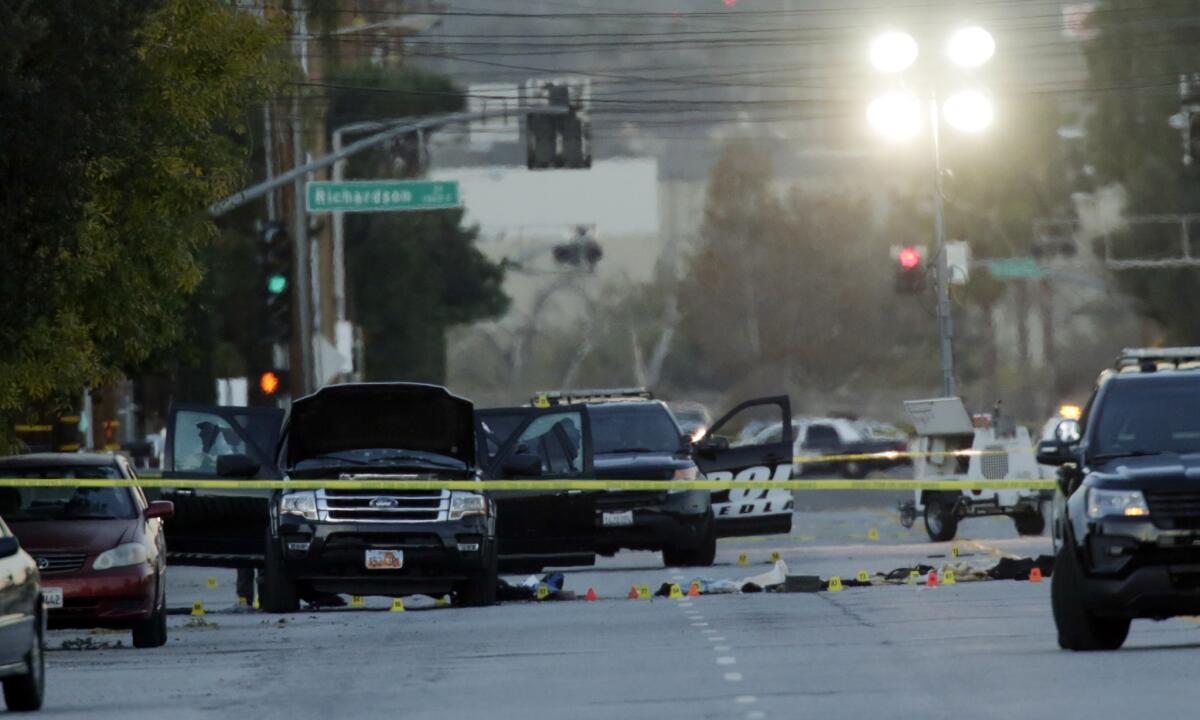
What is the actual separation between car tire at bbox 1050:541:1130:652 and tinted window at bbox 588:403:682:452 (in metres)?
14.8

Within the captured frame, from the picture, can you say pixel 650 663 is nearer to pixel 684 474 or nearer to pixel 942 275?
pixel 684 474

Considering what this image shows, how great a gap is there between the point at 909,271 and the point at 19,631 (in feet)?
113

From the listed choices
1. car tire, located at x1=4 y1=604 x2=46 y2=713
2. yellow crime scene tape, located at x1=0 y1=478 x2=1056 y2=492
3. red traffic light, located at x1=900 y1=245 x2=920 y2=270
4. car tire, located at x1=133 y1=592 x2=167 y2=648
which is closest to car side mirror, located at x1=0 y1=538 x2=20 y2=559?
car tire, located at x1=4 y1=604 x2=46 y2=713

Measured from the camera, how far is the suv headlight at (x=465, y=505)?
24.0 metres

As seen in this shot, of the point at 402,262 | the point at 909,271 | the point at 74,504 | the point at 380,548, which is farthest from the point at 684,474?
the point at 402,262

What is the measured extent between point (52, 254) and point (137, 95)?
316 centimetres

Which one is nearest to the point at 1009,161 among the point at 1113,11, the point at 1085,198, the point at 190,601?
the point at 1085,198

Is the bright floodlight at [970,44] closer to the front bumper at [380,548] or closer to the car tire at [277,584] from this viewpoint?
the front bumper at [380,548]

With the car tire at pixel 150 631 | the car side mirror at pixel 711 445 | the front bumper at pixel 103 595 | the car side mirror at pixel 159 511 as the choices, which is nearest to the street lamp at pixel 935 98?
the car side mirror at pixel 711 445

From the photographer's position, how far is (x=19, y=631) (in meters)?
15.4

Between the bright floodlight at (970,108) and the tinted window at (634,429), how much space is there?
16.5 m

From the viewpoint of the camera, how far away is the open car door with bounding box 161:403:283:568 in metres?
25.3

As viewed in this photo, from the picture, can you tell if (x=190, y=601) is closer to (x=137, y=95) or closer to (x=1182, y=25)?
(x=137, y=95)

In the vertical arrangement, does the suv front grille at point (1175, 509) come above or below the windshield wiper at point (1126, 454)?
below
